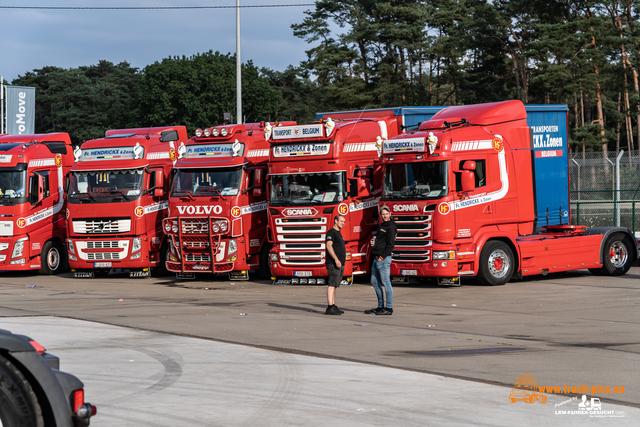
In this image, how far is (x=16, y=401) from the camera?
4297mm

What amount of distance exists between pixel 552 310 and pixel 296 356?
6417 mm

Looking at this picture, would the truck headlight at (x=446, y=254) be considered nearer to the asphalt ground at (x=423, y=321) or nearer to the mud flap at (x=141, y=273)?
the asphalt ground at (x=423, y=321)

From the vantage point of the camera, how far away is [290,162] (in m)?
19.2

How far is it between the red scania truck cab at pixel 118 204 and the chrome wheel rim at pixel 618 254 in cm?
1250

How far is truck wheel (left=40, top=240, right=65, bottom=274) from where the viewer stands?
2348 centimetres

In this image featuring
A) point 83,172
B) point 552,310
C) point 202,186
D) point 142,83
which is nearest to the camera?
point 552,310

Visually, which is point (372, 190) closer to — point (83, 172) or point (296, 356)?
point (83, 172)

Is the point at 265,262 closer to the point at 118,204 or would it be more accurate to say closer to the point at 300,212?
the point at 300,212

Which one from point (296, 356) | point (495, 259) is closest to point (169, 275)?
point (495, 259)

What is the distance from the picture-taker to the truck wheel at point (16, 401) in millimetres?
4270

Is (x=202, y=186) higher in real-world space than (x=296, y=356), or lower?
higher

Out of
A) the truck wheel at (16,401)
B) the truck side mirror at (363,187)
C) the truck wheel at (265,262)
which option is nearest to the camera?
the truck wheel at (16,401)

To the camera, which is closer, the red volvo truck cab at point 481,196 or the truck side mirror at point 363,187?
the red volvo truck cab at point 481,196

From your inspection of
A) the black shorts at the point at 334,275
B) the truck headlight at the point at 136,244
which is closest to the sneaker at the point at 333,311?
the black shorts at the point at 334,275
